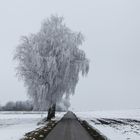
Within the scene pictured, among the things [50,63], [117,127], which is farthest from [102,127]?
[50,63]

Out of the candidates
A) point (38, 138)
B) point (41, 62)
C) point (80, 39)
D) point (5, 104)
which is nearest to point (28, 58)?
point (41, 62)

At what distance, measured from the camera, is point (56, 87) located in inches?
1393

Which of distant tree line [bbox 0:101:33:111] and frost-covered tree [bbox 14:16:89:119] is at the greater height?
distant tree line [bbox 0:101:33:111]

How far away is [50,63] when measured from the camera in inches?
1367

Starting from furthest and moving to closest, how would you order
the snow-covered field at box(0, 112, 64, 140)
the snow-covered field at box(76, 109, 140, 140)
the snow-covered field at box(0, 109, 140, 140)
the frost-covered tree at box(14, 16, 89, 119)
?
the frost-covered tree at box(14, 16, 89, 119), the snow-covered field at box(76, 109, 140, 140), the snow-covered field at box(0, 109, 140, 140), the snow-covered field at box(0, 112, 64, 140)

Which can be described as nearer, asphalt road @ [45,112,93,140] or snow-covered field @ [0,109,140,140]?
asphalt road @ [45,112,93,140]

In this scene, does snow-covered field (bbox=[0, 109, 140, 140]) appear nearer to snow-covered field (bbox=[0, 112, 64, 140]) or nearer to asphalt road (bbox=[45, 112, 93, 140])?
snow-covered field (bbox=[0, 112, 64, 140])

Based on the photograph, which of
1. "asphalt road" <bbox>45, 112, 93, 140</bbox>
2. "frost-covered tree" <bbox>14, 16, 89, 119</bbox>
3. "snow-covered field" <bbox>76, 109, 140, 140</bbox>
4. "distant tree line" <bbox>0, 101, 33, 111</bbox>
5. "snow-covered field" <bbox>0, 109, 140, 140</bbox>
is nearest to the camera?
"asphalt road" <bbox>45, 112, 93, 140</bbox>

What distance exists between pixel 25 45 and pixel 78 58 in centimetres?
636

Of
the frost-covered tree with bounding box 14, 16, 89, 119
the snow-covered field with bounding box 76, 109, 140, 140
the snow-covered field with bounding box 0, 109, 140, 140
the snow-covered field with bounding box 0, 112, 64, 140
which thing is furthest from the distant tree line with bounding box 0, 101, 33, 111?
the frost-covered tree with bounding box 14, 16, 89, 119

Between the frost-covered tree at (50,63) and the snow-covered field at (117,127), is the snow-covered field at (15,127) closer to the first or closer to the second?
the frost-covered tree at (50,63)

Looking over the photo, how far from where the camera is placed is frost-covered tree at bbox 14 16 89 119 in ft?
113

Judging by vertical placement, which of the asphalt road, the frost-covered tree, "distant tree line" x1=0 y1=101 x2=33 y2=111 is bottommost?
the asphalt road

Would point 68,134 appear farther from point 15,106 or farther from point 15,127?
point 15,106
